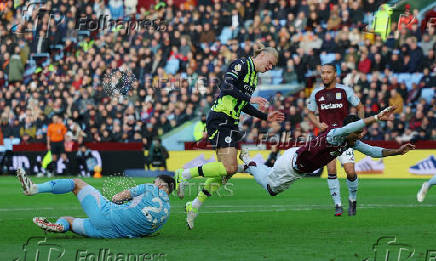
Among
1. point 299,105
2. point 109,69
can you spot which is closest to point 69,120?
point 109,69

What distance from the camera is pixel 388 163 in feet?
89.9

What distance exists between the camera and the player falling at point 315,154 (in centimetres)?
1123

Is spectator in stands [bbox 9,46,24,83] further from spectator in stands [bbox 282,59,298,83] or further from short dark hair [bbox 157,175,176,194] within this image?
short dark hair [bbox 157,175,176,194]

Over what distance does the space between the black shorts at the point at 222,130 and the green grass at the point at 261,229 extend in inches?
48.3

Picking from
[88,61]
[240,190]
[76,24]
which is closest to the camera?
[240,190]

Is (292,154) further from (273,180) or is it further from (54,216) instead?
(54,216)

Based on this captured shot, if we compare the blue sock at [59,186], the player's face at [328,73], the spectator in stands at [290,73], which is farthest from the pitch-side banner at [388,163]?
the blue sock at [59,186]

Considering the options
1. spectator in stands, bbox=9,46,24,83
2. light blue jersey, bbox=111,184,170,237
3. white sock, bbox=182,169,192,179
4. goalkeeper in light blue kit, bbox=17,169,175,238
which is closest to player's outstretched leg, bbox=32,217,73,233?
goalkeeper in light blue kit, bbox=17,169,175,238

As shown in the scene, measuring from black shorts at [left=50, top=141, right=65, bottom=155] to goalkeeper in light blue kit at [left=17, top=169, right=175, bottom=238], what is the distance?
1951 cm

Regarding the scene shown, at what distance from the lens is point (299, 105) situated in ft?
89.8

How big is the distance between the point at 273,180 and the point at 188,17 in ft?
71.7

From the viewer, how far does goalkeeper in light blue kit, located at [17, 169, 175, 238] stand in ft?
32.9

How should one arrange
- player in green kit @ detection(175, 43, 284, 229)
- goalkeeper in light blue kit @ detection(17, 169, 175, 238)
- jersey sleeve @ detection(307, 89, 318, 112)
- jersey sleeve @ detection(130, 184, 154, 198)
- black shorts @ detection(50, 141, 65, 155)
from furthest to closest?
1. black shorts @ detection(50, 141, 65, 155)
2. jersey sleeve @ detection(307, 89, 318, 112)
3. player in green kit @ detection(175, 43, 284, 229)
4. jersey sleeve @ detection(130, 184, 154, 198)
5. goalkeeper in light blue kit @ detection(17, 169, 175, 238)

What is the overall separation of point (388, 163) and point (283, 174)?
1617 centimetres
